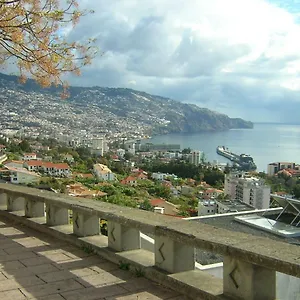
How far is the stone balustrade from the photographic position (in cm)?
288

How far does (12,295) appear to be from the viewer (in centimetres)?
347

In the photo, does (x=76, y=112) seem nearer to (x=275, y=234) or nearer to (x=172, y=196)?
(x=172, y=196)

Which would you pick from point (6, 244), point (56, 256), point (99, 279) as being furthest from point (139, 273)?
point (6, 244)

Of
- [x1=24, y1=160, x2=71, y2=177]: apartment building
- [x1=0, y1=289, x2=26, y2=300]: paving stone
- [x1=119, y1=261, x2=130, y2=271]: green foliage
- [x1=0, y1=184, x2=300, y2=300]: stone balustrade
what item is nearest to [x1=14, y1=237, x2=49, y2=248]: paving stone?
[x1=0, y1=184, x2=300, y2=300]: stone balustrade

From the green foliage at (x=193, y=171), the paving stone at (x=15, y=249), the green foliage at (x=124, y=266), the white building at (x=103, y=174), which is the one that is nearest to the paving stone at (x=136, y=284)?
the green foliage at (x=124, y=266)

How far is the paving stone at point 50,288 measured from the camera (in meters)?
3.48

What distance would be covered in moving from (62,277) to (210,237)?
1440 millimetres

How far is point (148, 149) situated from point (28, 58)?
134 m

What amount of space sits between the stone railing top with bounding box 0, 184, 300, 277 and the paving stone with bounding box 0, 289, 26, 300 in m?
1.10

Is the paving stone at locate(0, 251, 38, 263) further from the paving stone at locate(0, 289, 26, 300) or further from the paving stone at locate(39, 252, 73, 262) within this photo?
the paving stone at locate(0, 289, 26, 300)

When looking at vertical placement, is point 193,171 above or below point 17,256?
below

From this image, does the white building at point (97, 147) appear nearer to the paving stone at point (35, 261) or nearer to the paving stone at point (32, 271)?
the paving stone at point (35, 261)

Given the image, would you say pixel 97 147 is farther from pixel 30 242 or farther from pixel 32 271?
pixel 32 271

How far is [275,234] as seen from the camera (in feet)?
25.6
